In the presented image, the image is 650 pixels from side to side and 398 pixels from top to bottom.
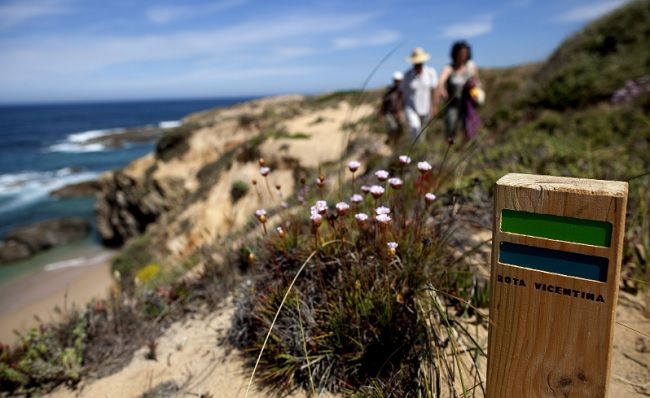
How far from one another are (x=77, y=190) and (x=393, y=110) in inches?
1044

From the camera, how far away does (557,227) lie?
138 cm

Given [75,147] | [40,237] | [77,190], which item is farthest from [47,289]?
[75,147]

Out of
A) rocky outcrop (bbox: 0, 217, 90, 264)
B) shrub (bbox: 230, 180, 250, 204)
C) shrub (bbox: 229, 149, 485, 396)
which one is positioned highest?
shrub (bbox: 229, 149, 485, 396)

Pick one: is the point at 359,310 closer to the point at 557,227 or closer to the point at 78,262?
the point at 557,227

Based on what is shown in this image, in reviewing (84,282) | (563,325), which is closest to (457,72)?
(563,325)

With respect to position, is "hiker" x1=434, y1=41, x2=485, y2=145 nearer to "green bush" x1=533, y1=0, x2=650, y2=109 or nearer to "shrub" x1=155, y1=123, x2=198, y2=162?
"green bush" x1=533, y1=0, x2=650, y2=109

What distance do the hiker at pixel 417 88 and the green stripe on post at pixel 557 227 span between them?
5.15 meters

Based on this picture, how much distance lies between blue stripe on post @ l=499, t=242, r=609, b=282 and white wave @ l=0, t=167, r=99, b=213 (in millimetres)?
28831

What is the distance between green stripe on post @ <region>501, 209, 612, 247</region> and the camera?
1316 millimetres

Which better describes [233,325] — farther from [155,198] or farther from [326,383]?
[155,198]

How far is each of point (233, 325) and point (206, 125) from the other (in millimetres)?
15378

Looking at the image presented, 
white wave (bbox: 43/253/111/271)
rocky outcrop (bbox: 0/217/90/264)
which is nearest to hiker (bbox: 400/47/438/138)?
white wave (bbox: 43/253/111/271)

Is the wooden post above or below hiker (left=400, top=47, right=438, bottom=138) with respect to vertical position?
below

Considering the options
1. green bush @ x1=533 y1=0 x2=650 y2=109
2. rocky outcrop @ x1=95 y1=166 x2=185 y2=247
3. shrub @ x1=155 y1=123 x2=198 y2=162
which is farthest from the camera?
shrub @ x1=155 y1=123 x2=198 y2=162
